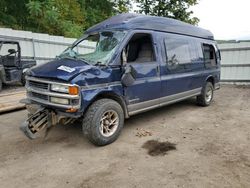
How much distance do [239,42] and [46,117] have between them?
1021 cm

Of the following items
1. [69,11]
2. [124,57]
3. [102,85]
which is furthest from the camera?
[69,11]

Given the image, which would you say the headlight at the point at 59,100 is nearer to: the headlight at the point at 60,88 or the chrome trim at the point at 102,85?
the headlight at the point at 60,88

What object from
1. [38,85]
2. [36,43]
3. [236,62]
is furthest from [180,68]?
[36,43]

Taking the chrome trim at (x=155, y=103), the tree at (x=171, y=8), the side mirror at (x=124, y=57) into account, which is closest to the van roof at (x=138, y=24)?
the side mirror at (x=124, y=57)

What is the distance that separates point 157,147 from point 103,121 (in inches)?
41.1

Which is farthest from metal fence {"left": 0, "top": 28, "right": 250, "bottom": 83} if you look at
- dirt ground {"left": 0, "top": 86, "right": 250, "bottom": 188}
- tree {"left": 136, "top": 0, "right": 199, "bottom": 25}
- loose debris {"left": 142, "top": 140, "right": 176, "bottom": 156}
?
tree {"left": 136, "top": 0, "right": 199, "bottom": 25}

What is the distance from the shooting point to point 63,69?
4344 mm

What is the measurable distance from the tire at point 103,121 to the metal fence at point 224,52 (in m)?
8.04

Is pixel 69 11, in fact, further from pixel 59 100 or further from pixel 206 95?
pixel 59 100

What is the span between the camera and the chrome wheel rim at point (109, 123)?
4.57m

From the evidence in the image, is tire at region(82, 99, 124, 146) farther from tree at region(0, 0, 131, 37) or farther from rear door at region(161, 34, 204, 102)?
tree at region(0, 0, 131, 37)

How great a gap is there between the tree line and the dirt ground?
10.5 m

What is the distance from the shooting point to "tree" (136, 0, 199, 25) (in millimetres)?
21097

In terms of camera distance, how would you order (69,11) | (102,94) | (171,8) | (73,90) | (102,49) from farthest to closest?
(171,8)
(69,11)
(102,49)
(102,94)
(73,90)
